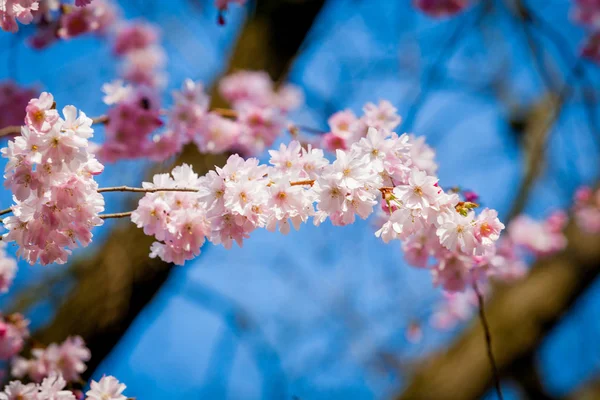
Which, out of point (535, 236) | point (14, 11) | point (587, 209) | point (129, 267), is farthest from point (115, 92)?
point (587, 209)

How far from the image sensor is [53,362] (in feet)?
5.31

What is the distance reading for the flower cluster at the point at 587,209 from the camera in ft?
8.61

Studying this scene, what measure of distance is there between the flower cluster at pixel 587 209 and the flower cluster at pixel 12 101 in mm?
2662

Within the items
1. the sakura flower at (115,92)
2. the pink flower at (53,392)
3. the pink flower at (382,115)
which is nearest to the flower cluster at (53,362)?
the pink flower at (53,392)

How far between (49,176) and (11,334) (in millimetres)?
843

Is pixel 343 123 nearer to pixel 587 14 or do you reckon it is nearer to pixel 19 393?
pixel 19 393

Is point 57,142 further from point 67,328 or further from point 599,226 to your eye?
point 599,226

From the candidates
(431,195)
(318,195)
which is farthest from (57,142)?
(431,195)

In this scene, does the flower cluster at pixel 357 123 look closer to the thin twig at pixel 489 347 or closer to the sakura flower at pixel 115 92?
the thin twig at pixel 489 347

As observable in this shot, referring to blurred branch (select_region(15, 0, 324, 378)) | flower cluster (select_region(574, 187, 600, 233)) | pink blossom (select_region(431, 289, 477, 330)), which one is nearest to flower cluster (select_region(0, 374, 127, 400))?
blurred branch (select_region(15, 0, 324, 378))

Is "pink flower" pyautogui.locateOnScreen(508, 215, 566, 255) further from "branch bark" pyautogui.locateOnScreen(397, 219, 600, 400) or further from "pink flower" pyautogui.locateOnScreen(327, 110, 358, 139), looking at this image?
"pink flower" pyautogui.locateOnScreen(327, 110, 358, 139)

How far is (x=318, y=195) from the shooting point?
1.04 meters

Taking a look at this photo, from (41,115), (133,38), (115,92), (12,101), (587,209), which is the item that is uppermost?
(133,38)

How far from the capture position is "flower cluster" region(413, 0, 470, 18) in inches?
116
